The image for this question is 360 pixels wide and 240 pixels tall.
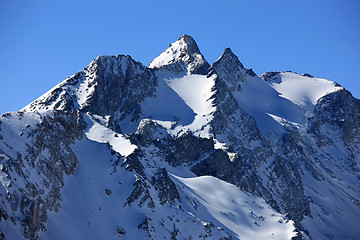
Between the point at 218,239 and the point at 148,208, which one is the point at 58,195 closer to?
the point at 148,208

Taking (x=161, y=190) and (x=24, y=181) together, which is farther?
(x=161, y=190)

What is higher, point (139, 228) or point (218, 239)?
point (218, 239)

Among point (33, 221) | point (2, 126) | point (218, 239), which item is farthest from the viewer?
point (218, 239)

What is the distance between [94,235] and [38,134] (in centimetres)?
2768

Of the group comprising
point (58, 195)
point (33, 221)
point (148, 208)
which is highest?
point (148, 208)

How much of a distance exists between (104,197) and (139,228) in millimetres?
13265

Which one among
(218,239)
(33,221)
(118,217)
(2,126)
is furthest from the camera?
(218,239)

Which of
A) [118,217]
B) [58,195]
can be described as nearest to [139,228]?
[118,217]

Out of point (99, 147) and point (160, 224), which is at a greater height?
point (99, 147)

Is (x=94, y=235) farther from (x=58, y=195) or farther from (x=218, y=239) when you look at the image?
(x=218, y=239)

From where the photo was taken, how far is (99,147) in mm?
196625

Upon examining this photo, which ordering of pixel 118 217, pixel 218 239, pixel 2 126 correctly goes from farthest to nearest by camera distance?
pixel 218 239, pixel 118 217, pixel 2 126

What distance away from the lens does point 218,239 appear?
18762 centimetres

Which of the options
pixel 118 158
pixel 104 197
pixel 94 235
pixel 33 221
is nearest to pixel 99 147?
pixel 118 158
